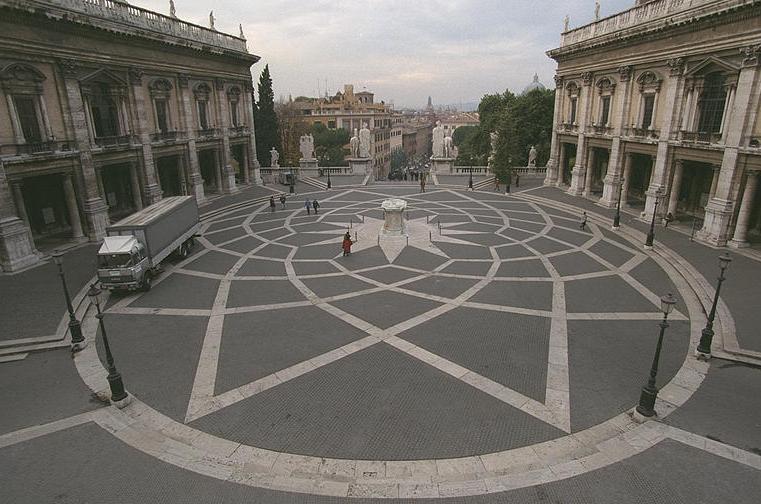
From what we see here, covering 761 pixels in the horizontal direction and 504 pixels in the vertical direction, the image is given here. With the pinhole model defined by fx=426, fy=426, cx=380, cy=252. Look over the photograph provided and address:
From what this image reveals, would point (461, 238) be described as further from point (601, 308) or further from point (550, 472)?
point (550, 472)

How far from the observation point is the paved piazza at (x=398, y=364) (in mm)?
10227

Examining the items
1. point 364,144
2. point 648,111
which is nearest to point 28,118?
point 364,144

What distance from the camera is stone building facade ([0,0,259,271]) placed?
925 inches

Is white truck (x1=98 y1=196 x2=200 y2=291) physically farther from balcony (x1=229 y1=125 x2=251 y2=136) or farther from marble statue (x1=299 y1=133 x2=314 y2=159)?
marble statue (x1=299 y1=133 x2=314 y2=159)

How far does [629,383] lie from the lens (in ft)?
42.0

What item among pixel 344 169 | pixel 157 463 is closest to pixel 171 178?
pixel 344 169

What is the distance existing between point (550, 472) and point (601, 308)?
995 centimetres

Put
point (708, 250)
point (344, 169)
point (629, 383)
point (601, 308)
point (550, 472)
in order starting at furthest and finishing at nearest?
1. point (344, 169)
2. point (708, 250)
3. point (601, 308)
4. point (629, 383)
5. point (550, 472)

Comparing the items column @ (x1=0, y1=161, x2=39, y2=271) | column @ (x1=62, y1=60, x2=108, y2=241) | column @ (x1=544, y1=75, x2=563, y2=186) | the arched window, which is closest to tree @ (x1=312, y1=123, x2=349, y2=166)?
column @ (x1=544, y1=75, x2=563, y2=186)

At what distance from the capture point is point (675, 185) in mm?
29250

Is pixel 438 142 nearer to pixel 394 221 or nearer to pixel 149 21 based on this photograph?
pixel 394 221

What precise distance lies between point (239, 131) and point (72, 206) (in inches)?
841

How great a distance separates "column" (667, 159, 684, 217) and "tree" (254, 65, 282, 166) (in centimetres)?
4668

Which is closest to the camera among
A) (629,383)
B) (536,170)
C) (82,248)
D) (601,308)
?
(629,383)
